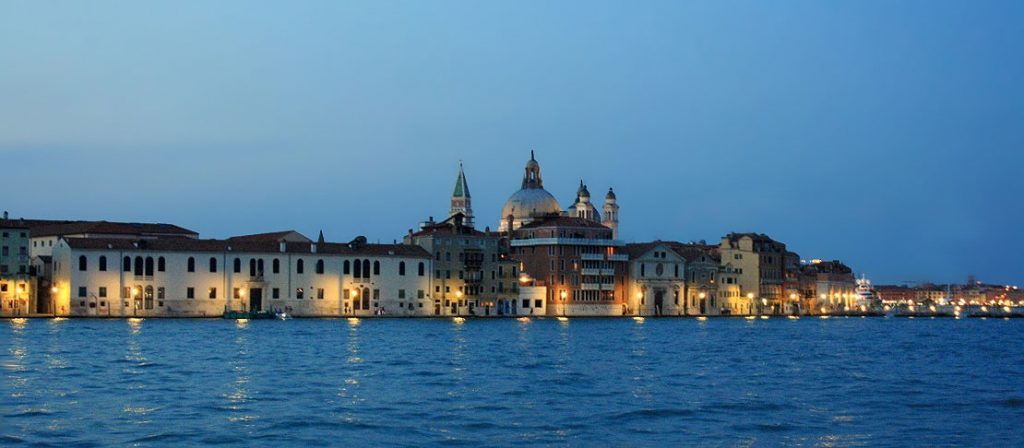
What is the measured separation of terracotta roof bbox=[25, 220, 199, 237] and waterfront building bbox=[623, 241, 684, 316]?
92.5ft

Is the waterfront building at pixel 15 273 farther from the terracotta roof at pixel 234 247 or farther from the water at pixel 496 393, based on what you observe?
the water at pixel 496 393

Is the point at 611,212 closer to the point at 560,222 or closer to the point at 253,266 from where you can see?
the point at 560,222

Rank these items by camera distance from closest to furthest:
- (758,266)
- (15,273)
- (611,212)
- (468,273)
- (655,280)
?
(15,273) → (468,273) → (655,280) → (758,266) → (611,212)

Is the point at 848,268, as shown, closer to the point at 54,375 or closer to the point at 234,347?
the point at 234,347

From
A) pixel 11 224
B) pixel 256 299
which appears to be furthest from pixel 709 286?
pixel 11 224

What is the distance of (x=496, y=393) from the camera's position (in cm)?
2831

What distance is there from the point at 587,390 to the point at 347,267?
167ft

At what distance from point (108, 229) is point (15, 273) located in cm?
992

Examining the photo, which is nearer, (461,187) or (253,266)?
(253,266)

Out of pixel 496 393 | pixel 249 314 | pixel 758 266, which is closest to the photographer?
pixel 496 393

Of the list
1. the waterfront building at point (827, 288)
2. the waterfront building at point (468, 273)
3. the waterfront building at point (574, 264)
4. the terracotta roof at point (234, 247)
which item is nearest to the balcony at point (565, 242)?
the waterfront building at point (574, 264)

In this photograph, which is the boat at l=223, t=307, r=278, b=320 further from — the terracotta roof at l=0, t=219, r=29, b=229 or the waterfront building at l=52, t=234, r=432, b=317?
the terracotta roof at l=0, t=219, r=29, b=229

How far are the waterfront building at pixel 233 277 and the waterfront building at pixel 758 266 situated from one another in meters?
32.4

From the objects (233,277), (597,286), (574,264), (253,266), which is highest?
(574,264)
